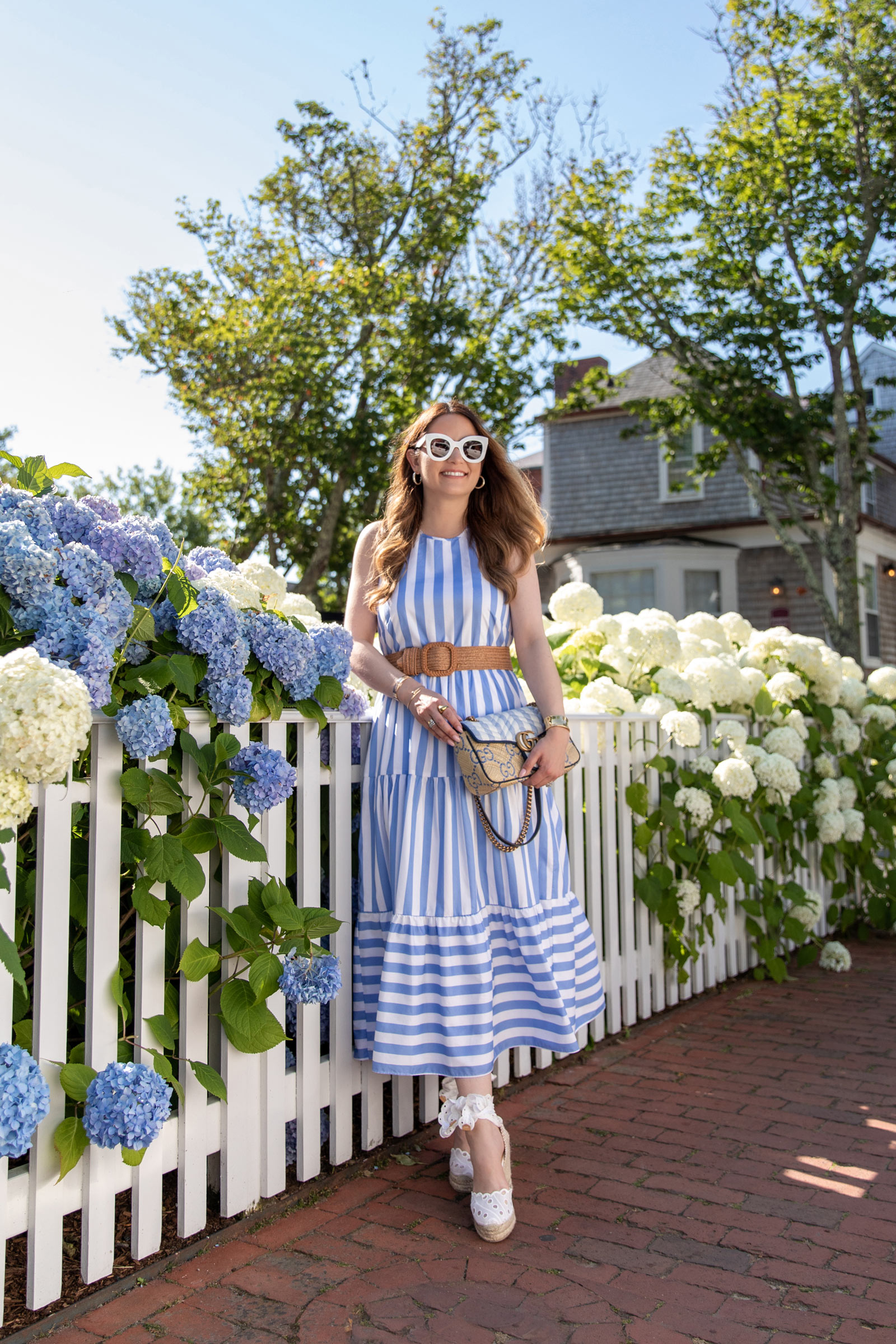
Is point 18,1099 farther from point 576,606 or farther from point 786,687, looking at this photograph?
point 786,687

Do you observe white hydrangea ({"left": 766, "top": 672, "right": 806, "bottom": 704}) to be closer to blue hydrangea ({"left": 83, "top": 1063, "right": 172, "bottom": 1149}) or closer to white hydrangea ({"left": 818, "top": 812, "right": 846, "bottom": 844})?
white hydrangea ({"left": 818, "top": 812, "right": 846, "bottom": 844})

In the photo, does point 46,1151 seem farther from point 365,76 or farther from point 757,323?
point 365,76

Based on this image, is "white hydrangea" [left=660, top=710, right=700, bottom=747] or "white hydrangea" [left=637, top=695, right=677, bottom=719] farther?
"white hydrangea" [left=637, top=695, right=677, bottom=719]

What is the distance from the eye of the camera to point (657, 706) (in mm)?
4121

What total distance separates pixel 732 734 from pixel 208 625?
9.76 feet

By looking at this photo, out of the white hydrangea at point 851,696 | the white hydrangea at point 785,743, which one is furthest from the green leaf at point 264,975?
the white hydrangea at point 851,696

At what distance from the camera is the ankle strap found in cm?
226

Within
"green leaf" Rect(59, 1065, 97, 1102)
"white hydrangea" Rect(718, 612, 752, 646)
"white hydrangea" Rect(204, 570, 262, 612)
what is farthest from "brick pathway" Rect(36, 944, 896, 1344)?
"white hydrangea" Rect(718, 612, 752, 646)

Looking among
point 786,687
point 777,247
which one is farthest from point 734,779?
point 777,247

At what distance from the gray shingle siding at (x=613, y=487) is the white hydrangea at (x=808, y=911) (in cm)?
1362

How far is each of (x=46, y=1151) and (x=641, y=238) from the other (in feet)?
46.0

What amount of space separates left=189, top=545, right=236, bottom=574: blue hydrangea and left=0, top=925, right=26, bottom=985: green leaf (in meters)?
1.02

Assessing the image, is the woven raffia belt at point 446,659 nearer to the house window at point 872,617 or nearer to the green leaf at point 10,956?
the green leaf at point 10,956

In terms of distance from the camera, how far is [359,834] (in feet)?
8.80
